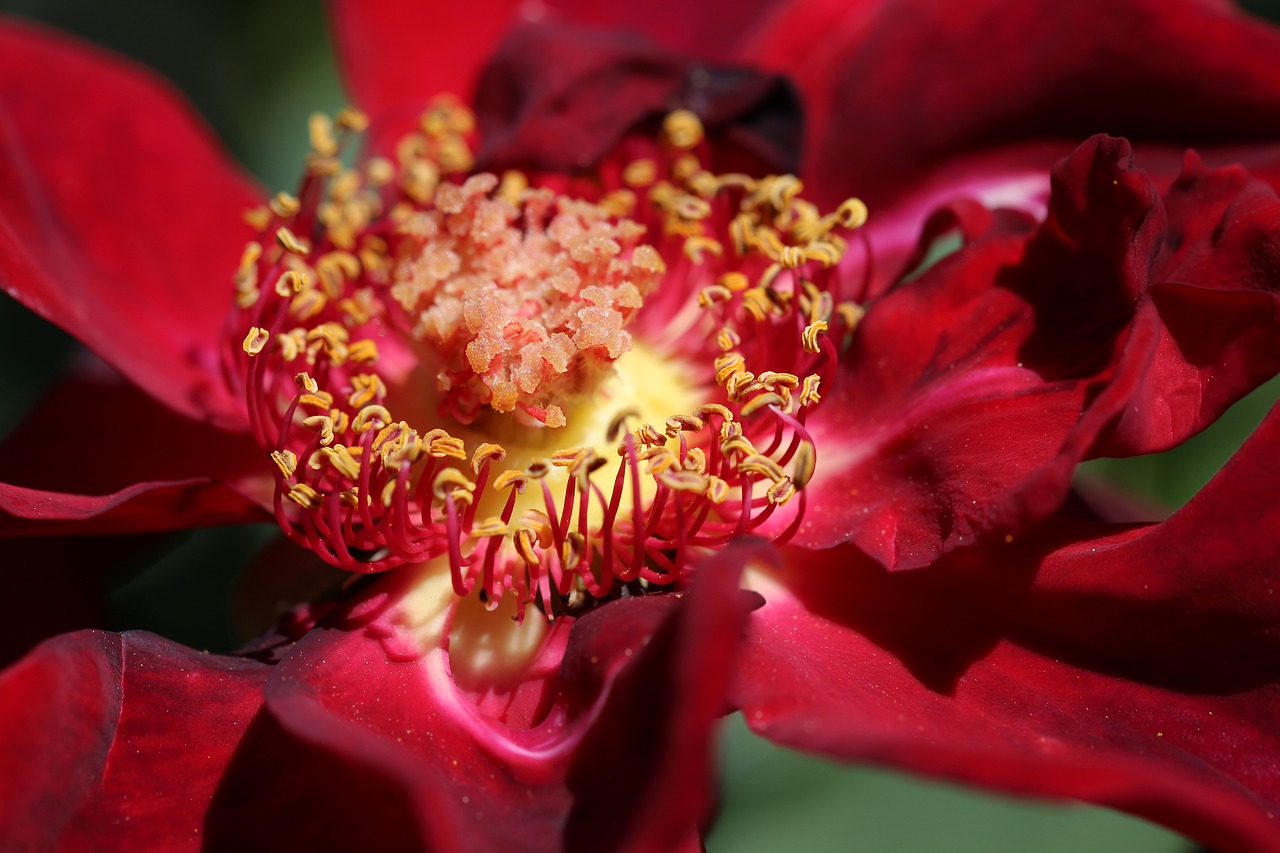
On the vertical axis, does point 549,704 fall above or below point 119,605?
above

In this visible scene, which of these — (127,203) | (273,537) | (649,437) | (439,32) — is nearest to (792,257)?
(649,437)

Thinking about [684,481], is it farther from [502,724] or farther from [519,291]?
[519,291]

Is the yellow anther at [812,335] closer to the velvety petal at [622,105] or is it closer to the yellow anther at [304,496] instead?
the velvety petal at [622,105]

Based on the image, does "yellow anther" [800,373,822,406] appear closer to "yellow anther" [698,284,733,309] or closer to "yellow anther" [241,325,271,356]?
"yellow anther" [698,284,733,309]

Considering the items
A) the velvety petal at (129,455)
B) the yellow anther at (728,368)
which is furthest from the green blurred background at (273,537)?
the yellow anther at (728,368)

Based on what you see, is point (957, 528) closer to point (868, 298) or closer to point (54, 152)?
point (868, 298)

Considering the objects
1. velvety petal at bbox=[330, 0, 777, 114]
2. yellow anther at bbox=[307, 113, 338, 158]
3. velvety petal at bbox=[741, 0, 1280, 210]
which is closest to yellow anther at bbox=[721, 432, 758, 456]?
velvety petal at bbox=[741, 0, 1280, 210]

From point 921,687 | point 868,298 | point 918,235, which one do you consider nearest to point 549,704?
point 921,687
